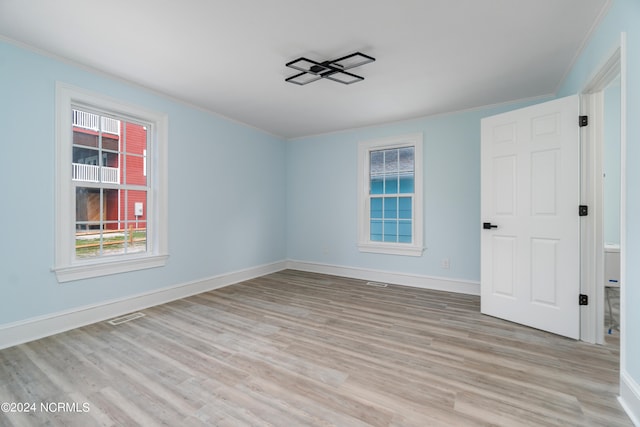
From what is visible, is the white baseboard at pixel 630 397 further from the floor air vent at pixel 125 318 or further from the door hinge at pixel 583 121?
the floor air vent at pixel 125 318

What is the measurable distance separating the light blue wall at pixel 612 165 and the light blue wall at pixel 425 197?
1.31 meters

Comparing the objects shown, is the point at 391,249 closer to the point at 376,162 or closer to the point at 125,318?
the point at 376,162

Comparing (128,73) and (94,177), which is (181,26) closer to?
(128,73)

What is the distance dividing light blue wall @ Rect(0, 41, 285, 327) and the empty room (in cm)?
2

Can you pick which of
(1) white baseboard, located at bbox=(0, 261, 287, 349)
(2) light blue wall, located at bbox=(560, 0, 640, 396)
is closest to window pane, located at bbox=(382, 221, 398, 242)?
(1) white baseboard, located at bbox=(0, 261, 287, 349)

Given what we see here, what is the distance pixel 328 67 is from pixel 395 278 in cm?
326

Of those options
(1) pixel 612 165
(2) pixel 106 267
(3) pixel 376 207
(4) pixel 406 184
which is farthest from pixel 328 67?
(1) pixel 612 165

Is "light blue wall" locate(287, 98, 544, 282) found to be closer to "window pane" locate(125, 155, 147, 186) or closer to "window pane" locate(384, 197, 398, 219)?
"window pane" locate(384, 197, 398, 219)

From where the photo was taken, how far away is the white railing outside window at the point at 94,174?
115 inches

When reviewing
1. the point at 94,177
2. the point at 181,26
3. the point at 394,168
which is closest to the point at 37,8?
the point at 181,26

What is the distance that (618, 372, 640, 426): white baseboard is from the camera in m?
1.58

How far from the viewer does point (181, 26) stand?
88.3 inches

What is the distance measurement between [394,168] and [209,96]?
297 cm

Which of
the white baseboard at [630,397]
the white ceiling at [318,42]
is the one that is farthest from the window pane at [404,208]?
the white baseboard at [630,397]
